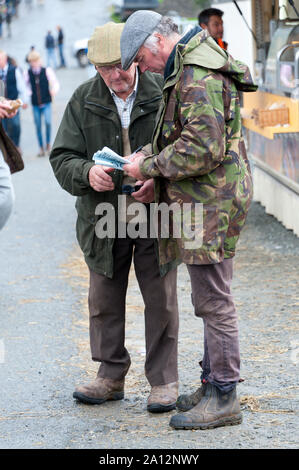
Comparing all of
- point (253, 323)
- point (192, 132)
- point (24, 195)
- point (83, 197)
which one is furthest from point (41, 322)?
point (24, 195)

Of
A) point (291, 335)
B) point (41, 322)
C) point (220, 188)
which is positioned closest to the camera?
point (220, 188)

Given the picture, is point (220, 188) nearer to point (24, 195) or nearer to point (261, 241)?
point (261, 241)

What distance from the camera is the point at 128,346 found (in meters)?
6.03

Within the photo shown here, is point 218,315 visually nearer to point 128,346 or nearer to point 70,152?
point 70,152

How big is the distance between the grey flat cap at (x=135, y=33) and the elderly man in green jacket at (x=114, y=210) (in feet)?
0.93

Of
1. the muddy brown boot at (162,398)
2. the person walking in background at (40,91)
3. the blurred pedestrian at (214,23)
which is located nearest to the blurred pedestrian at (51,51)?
the person walking in background at (40,91)

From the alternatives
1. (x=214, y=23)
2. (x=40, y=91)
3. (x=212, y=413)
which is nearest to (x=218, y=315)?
(x=212, y=413)

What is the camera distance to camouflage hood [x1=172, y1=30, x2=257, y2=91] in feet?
13.6

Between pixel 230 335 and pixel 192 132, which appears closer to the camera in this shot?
pixel 192 132

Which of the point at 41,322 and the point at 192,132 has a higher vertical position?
the point at 192,132

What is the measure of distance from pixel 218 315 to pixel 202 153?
0.78 metres

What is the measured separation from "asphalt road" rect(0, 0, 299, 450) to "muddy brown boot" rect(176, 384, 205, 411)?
95 millimetres

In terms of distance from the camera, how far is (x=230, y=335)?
4.43 m
